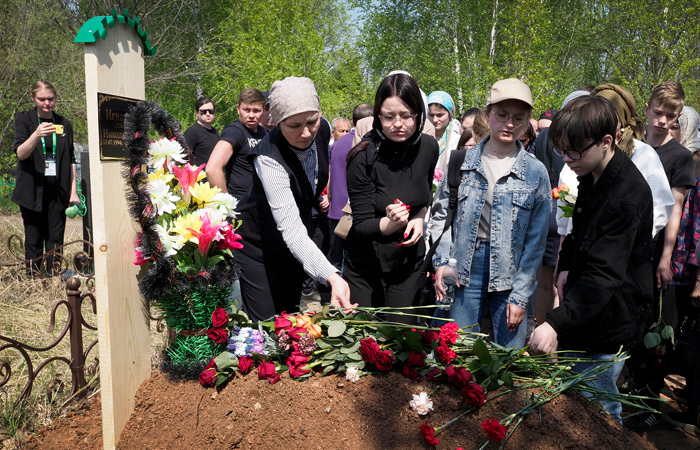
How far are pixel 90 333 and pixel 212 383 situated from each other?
96.8 inches

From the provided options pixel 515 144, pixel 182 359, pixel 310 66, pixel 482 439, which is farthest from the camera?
pixel 310 66

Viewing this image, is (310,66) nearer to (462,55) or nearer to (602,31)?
(462,55)

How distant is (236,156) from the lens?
14.0 feet

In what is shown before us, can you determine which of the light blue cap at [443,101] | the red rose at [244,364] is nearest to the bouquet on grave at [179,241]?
the red rose at [244,364]

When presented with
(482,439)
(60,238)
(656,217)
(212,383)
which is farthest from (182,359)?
(60,238)

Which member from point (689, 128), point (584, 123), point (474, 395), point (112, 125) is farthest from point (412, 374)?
point (689, 128)

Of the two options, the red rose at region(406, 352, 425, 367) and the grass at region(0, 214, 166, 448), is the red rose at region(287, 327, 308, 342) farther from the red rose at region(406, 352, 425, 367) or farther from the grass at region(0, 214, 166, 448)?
the grass at region(0, 214, 166, 448)

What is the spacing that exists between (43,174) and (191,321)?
4.49 meters

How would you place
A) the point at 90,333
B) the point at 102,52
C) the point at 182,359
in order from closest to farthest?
the point at 102,52
the point at 182,359
the point at 90,333

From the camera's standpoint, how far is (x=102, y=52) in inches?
89.8

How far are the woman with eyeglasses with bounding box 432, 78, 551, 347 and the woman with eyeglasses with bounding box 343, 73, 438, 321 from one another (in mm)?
218

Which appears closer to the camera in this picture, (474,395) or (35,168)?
(474,395)

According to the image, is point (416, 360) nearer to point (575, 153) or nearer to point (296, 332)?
point (296, 332)

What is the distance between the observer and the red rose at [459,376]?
213 centimetres
